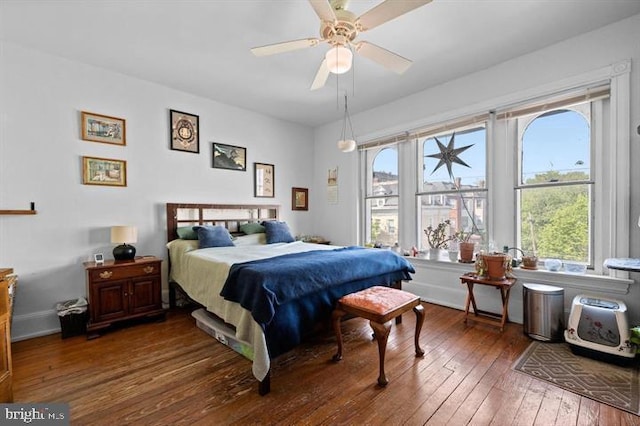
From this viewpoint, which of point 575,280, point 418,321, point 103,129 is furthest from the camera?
point 103,129

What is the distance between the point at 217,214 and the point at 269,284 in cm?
266

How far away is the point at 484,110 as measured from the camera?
133 inches

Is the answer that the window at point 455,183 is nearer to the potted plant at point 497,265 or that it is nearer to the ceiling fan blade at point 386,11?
the potted plant at point 497,265

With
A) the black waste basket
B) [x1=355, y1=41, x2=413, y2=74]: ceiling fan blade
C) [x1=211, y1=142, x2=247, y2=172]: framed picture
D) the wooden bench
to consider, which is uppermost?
[x1=355, y1=41, x2=413, y2=74]: ceiling fan blade

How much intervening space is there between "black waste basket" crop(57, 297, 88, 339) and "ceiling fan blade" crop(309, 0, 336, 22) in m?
3.53

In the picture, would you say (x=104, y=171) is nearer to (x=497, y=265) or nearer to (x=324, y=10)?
(x=324, y=10)

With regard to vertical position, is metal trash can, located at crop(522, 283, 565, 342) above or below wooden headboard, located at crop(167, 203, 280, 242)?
below

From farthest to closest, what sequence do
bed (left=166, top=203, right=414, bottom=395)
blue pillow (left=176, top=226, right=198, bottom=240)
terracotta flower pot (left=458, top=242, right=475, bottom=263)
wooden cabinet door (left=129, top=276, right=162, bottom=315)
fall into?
1. blue pillow (left=176, top=226, right=198, bottom=240)
2. terracotta flower pot (left=458, top=242, right=475, bottom=263)
3. wooden cabinet door (left=129, top=276, right=162, bottom=315)
4. bed (left=166, top=203, right=414, bottom=395)

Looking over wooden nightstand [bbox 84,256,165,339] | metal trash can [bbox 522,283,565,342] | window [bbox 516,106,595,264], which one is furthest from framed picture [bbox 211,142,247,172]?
metal trash can [bbox 522,283,565,342]

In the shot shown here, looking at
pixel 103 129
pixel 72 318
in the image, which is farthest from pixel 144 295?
pixel 103 129

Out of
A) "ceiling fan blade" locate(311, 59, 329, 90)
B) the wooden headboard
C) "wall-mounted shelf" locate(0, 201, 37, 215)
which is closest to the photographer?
"ceiling fan blade" locate(311, 59, 329, 90)

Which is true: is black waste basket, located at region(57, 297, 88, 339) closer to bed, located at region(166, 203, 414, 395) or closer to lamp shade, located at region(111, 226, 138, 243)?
lamp shade, located at region(111, 226, 138, 243)

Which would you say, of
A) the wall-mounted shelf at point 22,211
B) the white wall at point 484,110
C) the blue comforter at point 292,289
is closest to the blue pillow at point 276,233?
the white wall at point 484,110

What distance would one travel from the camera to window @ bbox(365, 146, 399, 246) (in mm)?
4426
